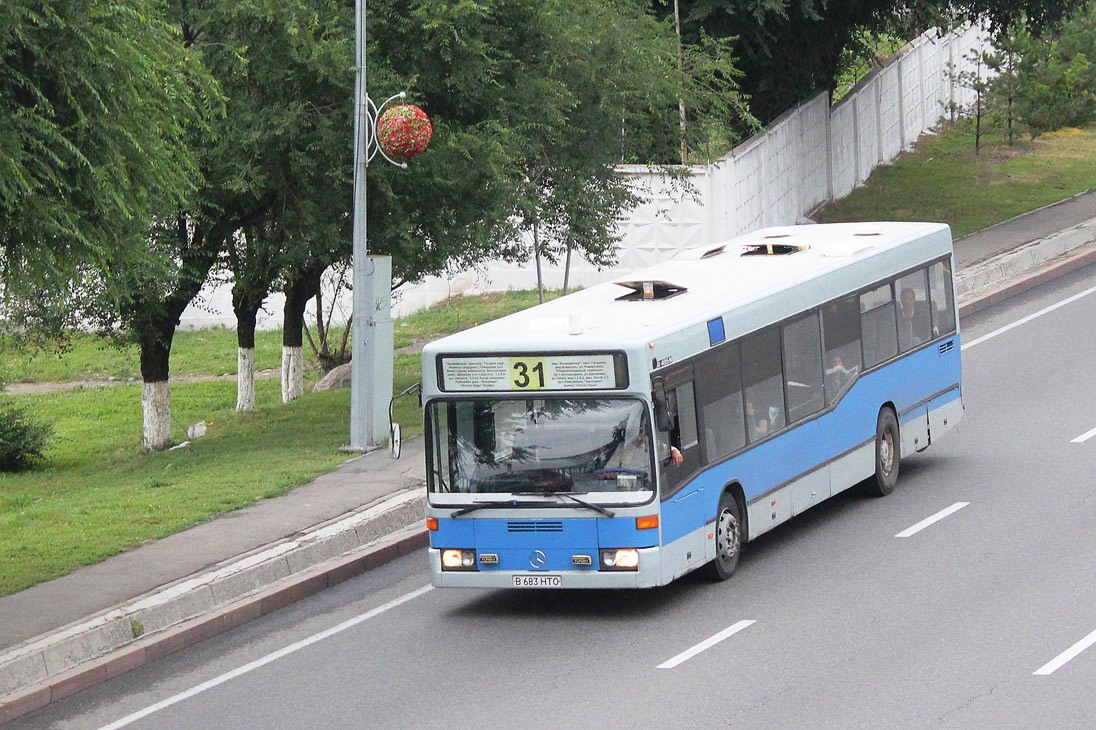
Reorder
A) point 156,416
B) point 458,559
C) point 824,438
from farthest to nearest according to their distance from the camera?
point 156,416, point 824,438, point 458,559

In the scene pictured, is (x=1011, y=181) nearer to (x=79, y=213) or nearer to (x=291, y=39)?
(x=291, y=39)

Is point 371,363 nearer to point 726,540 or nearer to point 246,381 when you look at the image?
point 726,540

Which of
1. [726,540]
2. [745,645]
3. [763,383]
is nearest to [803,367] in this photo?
[763,383]

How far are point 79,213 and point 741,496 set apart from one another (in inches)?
241

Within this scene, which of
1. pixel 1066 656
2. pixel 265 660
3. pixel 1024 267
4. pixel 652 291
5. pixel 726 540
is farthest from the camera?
pixel 1024 267

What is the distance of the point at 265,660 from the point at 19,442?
1457 centimetres

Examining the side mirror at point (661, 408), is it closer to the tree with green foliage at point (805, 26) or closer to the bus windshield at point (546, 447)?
the bus windshield at point (546, 447)

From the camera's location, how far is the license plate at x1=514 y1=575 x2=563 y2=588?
13.1m

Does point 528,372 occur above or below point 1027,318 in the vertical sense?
above

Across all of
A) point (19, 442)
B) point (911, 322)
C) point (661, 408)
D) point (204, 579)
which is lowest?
point (204, 579)

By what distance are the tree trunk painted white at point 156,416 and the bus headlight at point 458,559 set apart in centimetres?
1293

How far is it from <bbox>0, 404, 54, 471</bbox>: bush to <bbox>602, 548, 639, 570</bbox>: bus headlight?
51.0 ft

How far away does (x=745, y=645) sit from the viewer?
12031 mm

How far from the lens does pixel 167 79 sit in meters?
14.7
